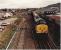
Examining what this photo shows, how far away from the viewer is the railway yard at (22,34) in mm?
4835

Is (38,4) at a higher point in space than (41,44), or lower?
higher

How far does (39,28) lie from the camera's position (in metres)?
5.61

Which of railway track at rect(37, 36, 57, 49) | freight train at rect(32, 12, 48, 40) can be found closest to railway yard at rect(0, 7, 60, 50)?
railway track at rect(37, 36, 57, 49)

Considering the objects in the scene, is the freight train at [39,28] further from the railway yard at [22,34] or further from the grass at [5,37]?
the grass at [5,37]

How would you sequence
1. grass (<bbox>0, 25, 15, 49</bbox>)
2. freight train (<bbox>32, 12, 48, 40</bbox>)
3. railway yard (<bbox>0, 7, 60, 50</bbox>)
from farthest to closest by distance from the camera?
freight train (<bbox>32, 12, 48, 40</bbox>), railway yard (<bbox>0, 7, 60, 50</bbox>), grass (<bbox>0, 25, 15, 49</bbox>)

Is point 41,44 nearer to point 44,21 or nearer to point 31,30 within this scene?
point 31,30

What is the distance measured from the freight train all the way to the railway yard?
133 mm

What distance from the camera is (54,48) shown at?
4723 mm

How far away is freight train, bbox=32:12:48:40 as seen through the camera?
539 centimetres

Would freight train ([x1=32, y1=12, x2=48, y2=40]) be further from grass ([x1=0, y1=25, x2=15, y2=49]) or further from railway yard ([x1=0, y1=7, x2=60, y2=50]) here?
grass ([x1=0, y1=25, x2=15, y2=49])

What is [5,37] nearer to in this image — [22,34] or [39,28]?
[22,34]

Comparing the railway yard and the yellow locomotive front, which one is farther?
the yellow locomotive front

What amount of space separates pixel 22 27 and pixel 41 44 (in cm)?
86

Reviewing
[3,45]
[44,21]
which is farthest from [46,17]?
[3,45]
